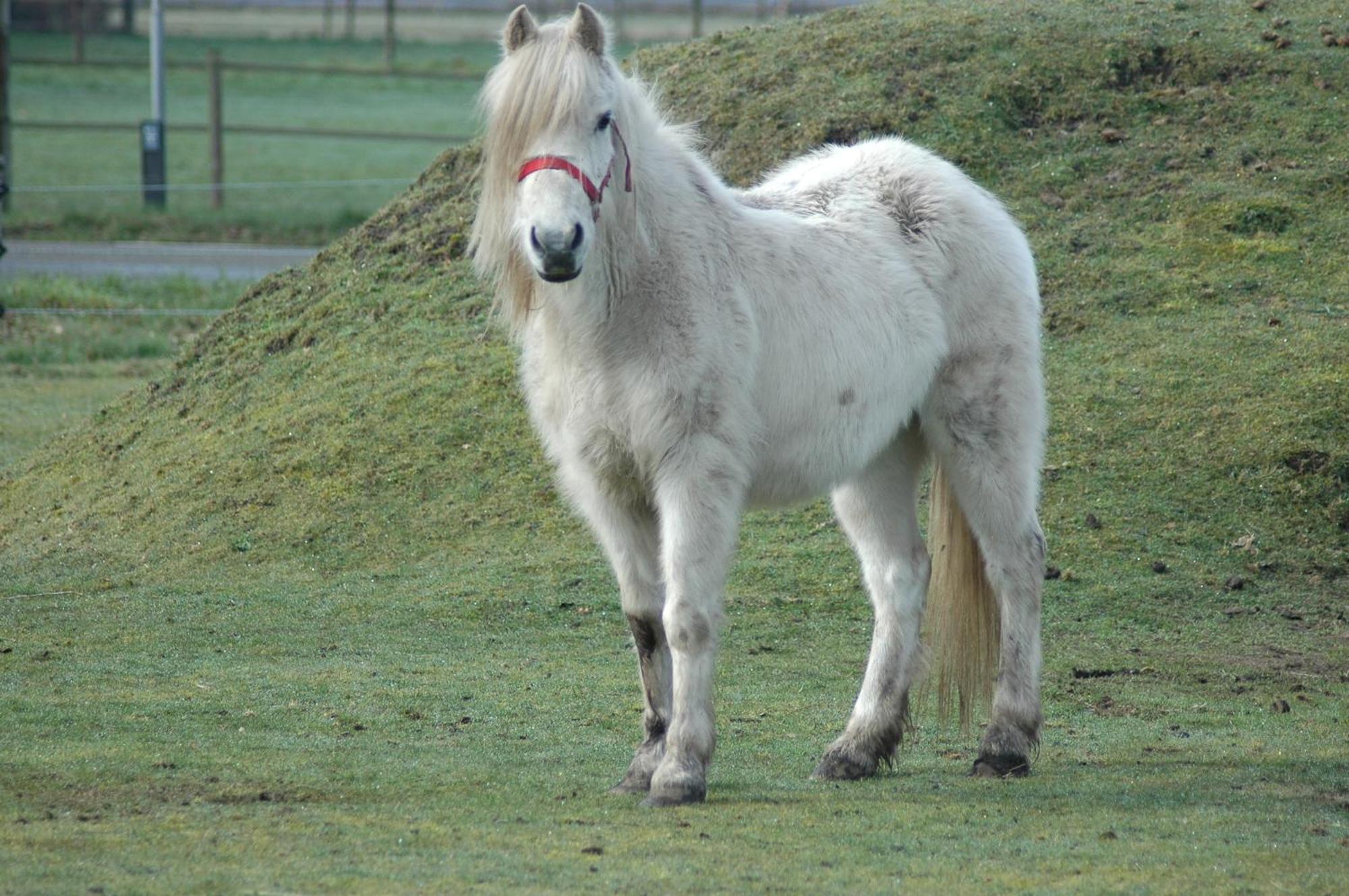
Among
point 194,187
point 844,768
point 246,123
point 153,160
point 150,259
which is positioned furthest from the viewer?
point 246,123

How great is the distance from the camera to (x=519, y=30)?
5.36m

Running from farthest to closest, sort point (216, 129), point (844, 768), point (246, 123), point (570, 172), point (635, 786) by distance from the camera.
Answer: point (246, 123) → point (216, 129) → point (844, 768) → point (635, 786) → point (570, 172)

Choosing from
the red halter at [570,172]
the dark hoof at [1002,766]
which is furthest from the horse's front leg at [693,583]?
the dark hoof at [1002,766]

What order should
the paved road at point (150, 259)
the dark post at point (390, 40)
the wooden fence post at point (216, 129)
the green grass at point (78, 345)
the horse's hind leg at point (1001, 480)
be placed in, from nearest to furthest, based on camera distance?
the horse's hind leg at point (1001, 480) → the green grass at point (78, 345) → the paved road at point (150, 259) → the wooden fence post at point (216, 129) → the dark post at point (390, 40)

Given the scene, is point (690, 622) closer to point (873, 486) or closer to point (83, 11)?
point (873, 486)

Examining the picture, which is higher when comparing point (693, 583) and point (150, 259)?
point (693, 583)

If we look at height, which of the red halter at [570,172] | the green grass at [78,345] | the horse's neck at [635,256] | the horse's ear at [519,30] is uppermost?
the horse's ear at [519,30]

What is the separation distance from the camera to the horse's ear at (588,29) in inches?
207

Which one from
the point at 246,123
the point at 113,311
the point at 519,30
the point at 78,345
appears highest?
the point at 519,30

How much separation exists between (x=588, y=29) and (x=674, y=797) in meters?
2.59

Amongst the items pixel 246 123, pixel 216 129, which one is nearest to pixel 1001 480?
pixel 216 129

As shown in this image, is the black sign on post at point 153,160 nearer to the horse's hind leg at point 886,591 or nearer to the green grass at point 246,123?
the green grass at point 246,123

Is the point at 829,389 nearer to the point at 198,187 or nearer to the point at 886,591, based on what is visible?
the point at 886,591

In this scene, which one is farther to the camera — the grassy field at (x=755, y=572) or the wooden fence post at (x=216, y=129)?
the wooden fence post at (x=216, y=129)
